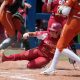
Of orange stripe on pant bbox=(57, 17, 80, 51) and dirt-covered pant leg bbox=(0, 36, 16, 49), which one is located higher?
→ orange stripe on pant bbox=(57, 17, 80, 51)

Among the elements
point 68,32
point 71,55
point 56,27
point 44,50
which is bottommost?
point 44,50

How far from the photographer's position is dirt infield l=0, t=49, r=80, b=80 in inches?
280

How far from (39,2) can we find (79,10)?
23.7 ft

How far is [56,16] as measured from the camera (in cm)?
888

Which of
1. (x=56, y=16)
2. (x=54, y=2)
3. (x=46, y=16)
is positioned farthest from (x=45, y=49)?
(x=46, y=16)

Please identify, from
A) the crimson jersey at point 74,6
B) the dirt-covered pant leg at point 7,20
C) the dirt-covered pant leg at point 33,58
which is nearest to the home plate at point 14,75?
the dirt-covered pant leg at point 33,58

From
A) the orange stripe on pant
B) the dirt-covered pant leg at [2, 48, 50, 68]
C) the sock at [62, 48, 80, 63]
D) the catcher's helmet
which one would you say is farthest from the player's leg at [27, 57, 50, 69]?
the orange stripe on pant

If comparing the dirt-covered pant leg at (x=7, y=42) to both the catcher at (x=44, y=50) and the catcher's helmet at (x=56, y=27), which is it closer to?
the catcher at (x=44, y=50)

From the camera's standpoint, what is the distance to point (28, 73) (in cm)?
762

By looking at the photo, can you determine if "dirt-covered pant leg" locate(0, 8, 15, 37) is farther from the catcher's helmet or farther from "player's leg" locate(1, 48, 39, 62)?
the catcher's helmet

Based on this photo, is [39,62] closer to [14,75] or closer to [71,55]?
[71,55]

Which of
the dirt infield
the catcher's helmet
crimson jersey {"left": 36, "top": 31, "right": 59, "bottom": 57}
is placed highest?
the catcher's helmet

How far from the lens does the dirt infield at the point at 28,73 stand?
280 inches

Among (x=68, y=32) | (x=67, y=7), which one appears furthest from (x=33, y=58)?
(x=67, y=7)
